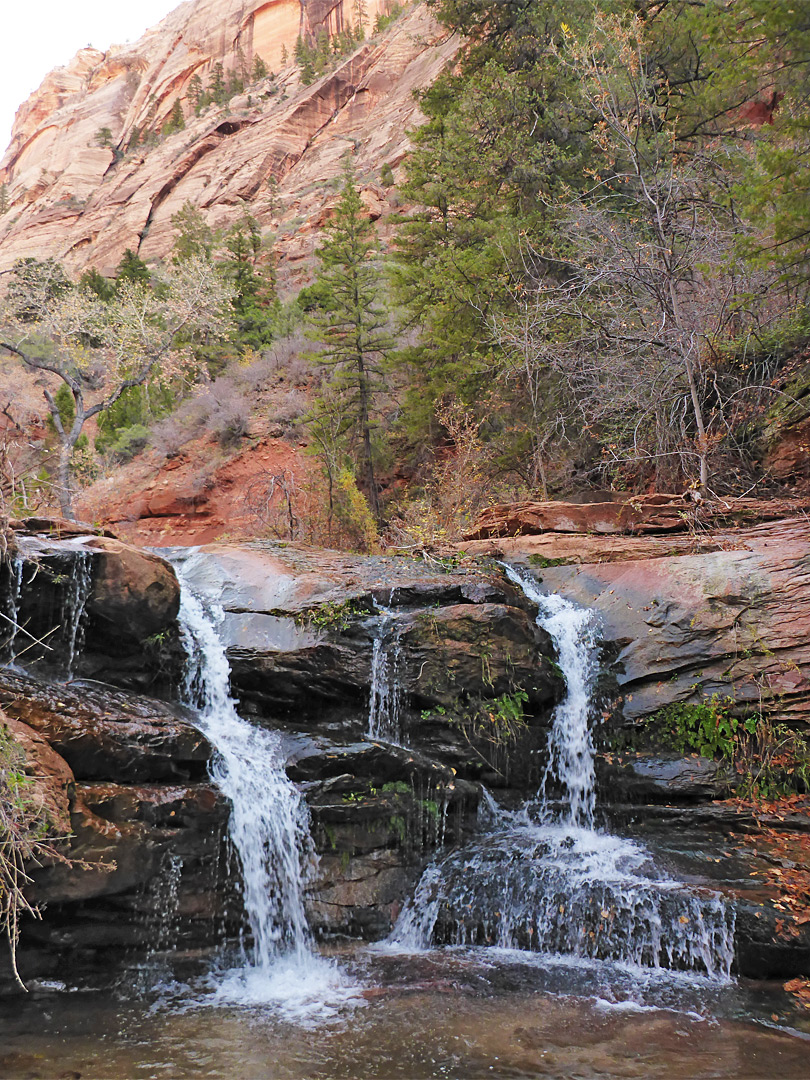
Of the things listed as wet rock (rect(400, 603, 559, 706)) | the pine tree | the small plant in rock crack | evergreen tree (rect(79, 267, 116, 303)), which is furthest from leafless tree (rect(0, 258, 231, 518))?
the small plant in rock crack

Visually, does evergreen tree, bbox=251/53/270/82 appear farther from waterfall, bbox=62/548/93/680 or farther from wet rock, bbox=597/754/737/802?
wet rock, bbox=597/754/737/802

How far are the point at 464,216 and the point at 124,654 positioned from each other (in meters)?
14.2

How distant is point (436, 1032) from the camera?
4836 mm

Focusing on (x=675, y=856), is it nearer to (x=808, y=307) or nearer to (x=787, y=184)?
(x=787, y=184)

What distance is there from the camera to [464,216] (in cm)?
1752

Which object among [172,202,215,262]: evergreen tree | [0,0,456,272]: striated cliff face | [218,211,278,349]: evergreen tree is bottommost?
[218,211,278,349]: evergreen tree

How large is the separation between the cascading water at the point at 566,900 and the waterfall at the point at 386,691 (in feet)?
4.80

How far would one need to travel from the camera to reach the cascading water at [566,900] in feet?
19.2

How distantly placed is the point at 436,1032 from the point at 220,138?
63.1 m

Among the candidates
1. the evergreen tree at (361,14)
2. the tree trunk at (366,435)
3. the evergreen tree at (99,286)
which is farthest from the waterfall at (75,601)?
the evergreen tree at (361,14)

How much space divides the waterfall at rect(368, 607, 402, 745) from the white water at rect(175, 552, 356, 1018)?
3.94 ft

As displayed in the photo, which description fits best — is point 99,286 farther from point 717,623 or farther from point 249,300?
point 717,623

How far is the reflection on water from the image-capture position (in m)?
4.40

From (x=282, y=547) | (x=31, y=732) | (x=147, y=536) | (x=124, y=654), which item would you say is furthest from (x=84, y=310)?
(x=31, y=732)
